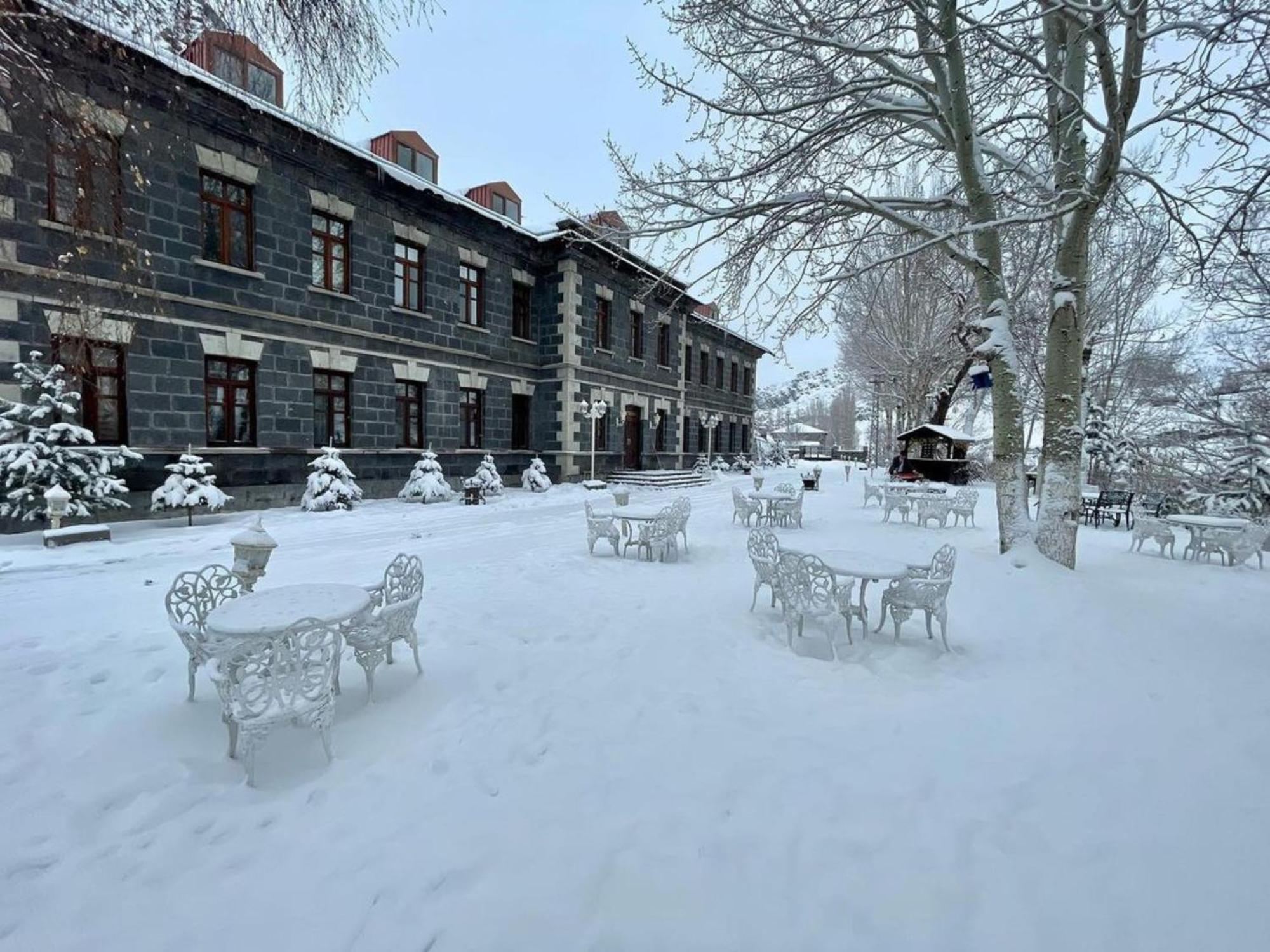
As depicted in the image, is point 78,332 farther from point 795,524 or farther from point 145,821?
point 795,524

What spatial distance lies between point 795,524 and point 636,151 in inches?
288

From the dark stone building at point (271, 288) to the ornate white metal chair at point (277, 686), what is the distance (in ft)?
10.3

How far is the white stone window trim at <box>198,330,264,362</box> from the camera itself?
36.4ft

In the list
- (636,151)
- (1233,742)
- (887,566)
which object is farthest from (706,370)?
(1233,742)

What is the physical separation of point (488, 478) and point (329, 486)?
4.43 metres

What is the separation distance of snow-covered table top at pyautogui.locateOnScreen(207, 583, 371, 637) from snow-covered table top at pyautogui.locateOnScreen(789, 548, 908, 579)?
3623 mm

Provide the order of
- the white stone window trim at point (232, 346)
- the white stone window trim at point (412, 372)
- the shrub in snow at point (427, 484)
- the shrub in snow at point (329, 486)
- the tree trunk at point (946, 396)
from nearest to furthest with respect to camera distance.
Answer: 1. the white stone window trim at point (232, 346)
2. the shrub in snow at point (329, 486)
3. the shrub in snow at point (427, 484)
4. the white stone window trim at point (412, 372)
5. the tree trunk at point (946, 396)

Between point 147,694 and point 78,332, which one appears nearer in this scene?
point 147,694

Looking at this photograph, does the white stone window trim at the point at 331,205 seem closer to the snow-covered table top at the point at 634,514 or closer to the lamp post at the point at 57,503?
the lamp post at the point at 57,503

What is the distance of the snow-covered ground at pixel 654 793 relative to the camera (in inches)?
81.6

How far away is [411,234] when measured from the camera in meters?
14.8

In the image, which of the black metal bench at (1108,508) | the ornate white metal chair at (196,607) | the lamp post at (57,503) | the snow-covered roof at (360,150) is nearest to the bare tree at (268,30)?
the snow-covered roof at (360,150)

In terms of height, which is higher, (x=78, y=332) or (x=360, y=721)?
(x=78, y=332)

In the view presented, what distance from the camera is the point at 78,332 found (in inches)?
179
